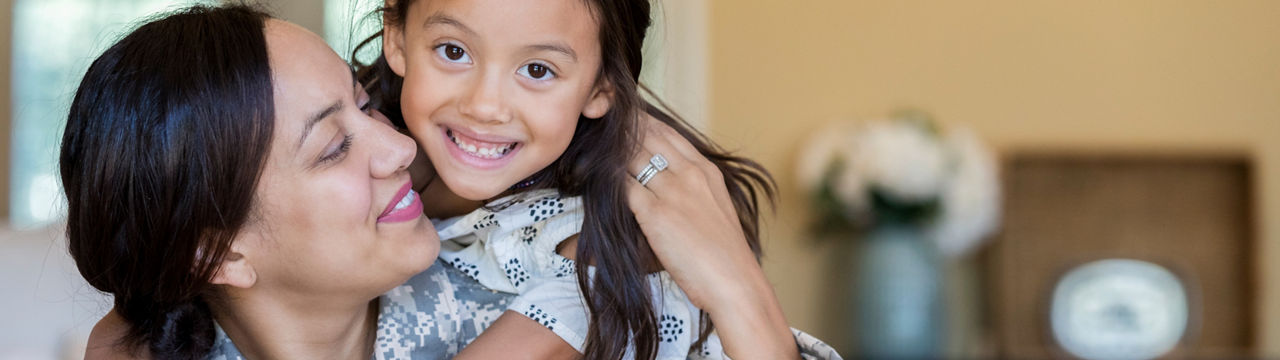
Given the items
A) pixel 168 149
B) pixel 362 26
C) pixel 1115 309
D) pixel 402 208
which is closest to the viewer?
pixel 168 149

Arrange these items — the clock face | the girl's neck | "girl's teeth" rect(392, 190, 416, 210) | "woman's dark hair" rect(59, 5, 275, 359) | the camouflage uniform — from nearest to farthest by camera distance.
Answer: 1. "woman's dark hair" rect(59, 5, 275, 359)
2. "girl's teeth" rect(392, 190, 416, 210)
3. the camouflage uniform
4. the girl's neck
5. the clock face

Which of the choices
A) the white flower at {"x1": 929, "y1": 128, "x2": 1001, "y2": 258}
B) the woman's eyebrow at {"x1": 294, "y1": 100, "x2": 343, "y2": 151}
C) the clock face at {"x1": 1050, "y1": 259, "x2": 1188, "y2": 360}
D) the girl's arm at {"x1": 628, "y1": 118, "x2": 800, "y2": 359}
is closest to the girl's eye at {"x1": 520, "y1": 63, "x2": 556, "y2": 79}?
the girl's arm at {"x1": 628, "y1": 118, "x2": 800, "y2": 359}

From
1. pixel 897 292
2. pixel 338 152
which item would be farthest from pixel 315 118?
pixel 897 292

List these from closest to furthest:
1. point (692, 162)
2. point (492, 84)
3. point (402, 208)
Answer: point (402, 208)
point (492, 84)
point (692, 162)

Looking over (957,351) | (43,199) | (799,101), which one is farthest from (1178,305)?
(43,199)

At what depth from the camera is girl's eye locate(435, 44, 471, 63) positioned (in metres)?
1.26

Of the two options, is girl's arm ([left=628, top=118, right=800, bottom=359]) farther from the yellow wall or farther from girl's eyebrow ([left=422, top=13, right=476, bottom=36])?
the yellow wall

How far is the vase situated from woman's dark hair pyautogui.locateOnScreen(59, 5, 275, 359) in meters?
2.88

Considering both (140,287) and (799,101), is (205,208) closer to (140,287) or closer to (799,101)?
(140,287)

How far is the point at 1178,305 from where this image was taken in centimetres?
409

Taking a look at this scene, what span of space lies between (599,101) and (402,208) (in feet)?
0.96

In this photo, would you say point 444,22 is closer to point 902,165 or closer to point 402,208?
point 402,208

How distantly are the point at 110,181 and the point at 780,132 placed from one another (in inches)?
125

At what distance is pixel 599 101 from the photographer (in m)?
1.35
